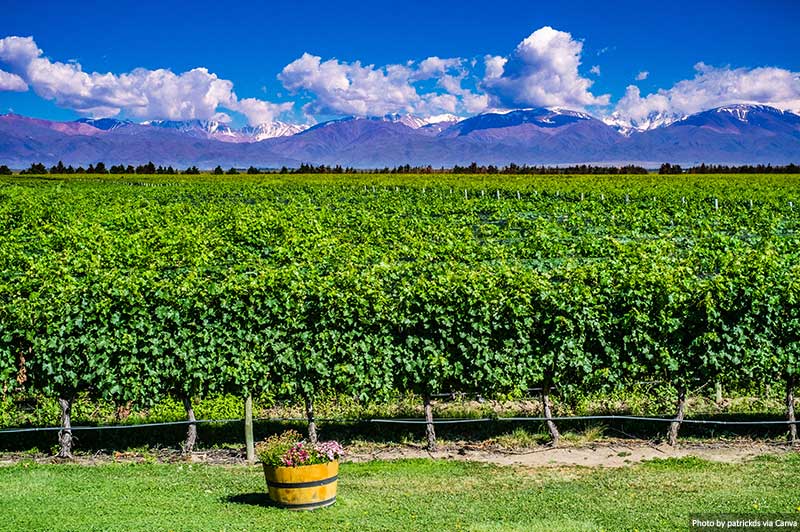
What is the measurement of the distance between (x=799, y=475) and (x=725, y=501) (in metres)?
2.06

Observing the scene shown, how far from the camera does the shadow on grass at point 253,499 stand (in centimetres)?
975

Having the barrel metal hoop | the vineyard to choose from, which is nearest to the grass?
the barrel metal hoop

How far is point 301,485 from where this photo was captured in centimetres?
925

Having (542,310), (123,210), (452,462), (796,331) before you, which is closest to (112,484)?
(452,462)

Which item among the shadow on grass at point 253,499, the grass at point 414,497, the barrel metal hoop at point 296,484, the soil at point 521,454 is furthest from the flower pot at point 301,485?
the soil at point 521,454

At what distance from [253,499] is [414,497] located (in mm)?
1979

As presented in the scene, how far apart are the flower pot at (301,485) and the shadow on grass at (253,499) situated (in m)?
0.28

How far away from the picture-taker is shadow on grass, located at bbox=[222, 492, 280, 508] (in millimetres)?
9755

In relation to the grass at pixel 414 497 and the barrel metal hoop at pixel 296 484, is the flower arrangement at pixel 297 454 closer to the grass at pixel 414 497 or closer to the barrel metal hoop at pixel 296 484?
the barrel metal hoop at pixel 296 484

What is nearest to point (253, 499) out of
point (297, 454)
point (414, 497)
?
point (297, 454)

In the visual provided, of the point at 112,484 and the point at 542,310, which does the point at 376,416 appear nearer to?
the point at 542,310

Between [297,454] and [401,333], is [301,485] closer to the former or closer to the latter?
[297,454]

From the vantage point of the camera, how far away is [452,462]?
41.1 ft

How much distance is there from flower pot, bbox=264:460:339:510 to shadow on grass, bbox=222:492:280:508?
0.93 feet
